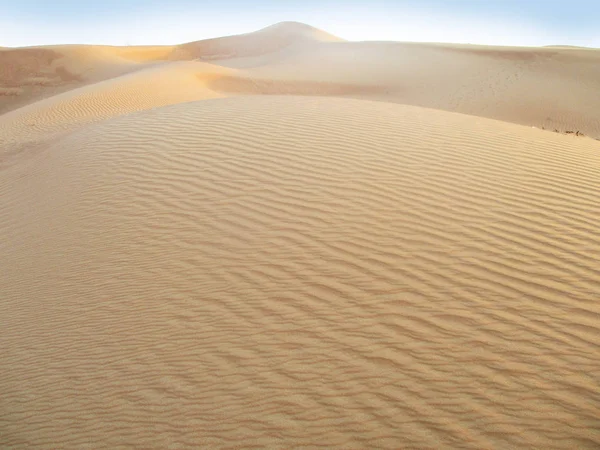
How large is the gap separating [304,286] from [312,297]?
169 millimetres

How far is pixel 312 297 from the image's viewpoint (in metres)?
3.97

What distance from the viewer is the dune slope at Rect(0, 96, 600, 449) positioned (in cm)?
301

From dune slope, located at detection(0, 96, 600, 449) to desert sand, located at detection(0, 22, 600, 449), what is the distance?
18 mm

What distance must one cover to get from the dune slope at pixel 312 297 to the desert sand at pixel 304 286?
0.06ft

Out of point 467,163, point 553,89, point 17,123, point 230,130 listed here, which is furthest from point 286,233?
point 553,89

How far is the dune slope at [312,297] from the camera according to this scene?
301 cm

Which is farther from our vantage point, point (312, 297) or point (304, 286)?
point (304, 286)

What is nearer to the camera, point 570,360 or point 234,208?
point 570,360

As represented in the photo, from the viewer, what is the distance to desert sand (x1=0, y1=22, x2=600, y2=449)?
303 centimetres

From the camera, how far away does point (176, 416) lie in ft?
10.5

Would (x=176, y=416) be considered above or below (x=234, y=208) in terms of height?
below

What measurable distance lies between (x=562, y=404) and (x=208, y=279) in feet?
9.34

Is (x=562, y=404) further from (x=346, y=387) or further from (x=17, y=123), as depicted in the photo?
(x=17, y=123)

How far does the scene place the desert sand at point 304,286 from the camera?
9.94 feet
